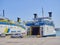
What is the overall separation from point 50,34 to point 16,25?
506 inches

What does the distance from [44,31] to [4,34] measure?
10.8m

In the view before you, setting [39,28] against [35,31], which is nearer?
[39,28]

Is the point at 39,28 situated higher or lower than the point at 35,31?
higher

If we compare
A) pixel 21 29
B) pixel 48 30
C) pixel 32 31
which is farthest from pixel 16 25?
pixel 48 30

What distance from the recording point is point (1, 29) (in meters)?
42.6

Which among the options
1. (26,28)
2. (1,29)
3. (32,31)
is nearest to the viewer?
(1,29)

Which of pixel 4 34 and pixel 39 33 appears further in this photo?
pixel 39 33

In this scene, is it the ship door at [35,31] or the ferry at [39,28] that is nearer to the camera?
the ferry at [39,28]

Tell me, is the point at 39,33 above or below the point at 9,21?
below

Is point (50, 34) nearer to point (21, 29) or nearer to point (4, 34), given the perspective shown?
point (21, 29)

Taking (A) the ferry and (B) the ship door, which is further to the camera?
(B) the ship door

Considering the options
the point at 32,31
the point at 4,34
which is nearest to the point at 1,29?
the point at 4,34

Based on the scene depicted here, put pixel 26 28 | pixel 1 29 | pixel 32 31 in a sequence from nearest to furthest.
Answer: pixel 1 29, pixel 26 28, pixel 32 31

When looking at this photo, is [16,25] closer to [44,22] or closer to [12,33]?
[12,33]
